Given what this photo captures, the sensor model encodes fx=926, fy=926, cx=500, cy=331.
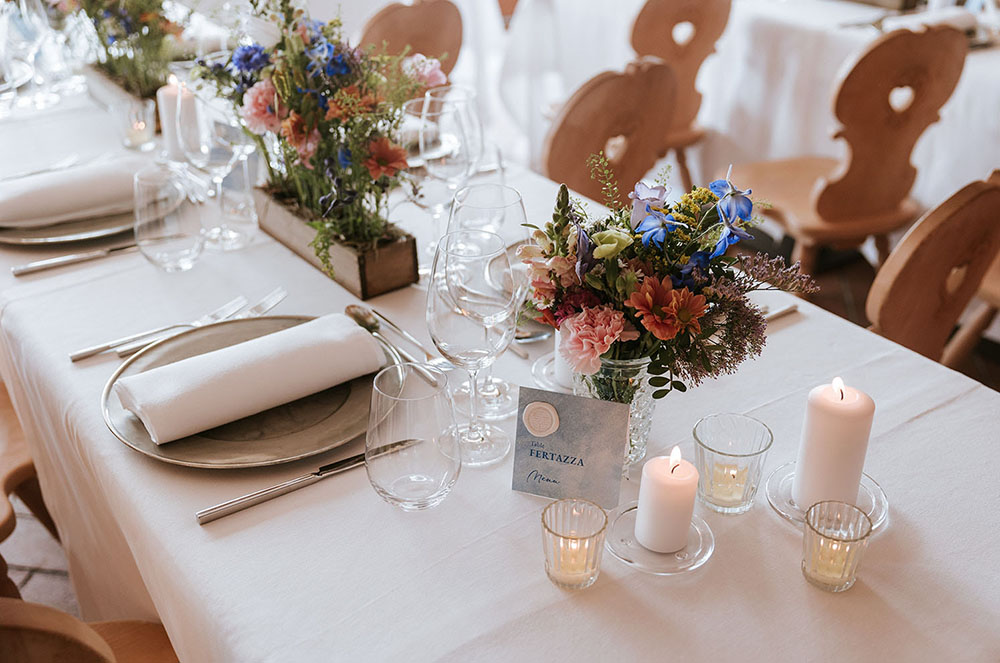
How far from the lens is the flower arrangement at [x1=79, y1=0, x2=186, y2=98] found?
2025 mm

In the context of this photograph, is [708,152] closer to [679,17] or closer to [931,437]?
[679,17]

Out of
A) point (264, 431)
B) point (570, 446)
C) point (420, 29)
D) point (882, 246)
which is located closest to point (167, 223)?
point (264, 431)

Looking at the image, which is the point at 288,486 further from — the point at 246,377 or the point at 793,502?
the point at 793,502

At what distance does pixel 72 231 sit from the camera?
1.53 metres

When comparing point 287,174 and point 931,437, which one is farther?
point 287,174

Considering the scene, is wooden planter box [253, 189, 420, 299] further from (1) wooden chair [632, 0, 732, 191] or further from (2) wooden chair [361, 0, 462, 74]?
(1) wooden chair [632, 0, 732, 191]

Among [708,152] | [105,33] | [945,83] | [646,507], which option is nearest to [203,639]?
[646,507]

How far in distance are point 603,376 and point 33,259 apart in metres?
1.02

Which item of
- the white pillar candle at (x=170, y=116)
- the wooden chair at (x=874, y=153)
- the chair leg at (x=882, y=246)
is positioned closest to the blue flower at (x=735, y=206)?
the white pillar candle at (x=170, y=116)

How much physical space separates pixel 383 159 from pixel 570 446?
0.58 metres

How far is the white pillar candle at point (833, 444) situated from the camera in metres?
0.88

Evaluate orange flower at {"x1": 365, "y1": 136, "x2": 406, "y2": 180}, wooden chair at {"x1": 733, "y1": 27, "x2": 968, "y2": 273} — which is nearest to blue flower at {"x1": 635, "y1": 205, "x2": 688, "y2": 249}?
orange flower at {"x1": 365, "y1": 136, "x2": 406, "y2": 180}

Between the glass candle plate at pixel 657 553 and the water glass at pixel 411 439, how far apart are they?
0.56ft

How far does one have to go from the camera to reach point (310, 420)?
1.05m
